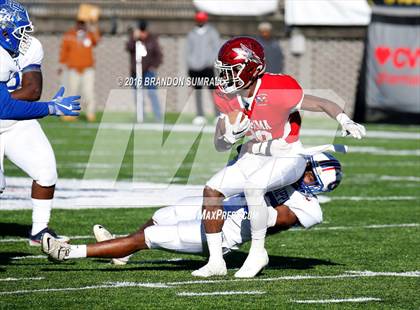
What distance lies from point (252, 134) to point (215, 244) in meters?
0.75

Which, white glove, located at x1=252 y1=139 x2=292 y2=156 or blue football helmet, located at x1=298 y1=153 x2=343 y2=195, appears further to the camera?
blue football helmet, located at x1=298 y1=153 x2=343 y2=195

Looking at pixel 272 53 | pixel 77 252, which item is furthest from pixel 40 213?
pixel 272 53

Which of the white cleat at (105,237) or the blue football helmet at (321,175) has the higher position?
the blue football helmet at (321,175)

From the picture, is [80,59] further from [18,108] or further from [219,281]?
[219,281]

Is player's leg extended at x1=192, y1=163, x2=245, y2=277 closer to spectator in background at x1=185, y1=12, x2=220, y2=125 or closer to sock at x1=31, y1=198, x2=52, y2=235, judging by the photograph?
sock at x1=31, y1=198, x2=52, y2=235

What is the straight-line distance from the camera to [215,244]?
732cm

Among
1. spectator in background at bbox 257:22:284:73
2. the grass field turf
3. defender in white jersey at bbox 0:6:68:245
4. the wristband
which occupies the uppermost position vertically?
the wristband

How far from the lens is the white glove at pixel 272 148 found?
295 inches

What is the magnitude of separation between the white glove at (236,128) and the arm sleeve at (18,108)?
45.0 inches

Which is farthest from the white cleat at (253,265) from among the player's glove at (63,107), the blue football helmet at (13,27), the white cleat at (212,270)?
the blue football helmet at (13,27)

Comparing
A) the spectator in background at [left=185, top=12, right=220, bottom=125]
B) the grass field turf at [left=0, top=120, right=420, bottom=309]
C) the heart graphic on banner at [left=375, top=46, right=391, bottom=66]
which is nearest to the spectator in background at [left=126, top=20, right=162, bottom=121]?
the spectator in background at [left=185, top=12, right=220, bottom=125]

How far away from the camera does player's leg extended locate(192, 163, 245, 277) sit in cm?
725

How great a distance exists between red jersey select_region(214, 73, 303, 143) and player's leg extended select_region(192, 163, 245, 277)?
0.34 meters

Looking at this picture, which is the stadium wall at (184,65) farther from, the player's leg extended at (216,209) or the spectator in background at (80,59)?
the player's leg extended at (216,209)
